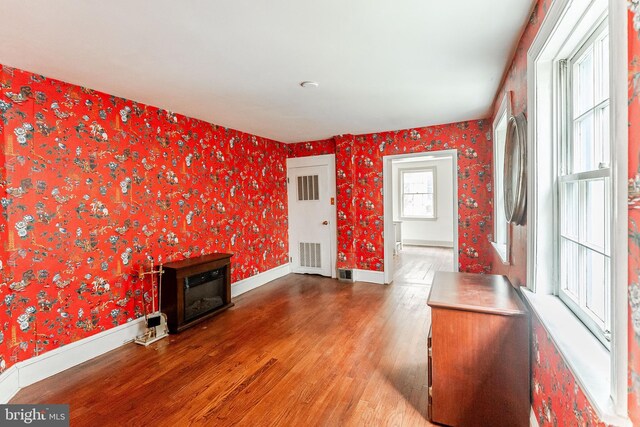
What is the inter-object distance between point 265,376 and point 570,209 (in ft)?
7.23

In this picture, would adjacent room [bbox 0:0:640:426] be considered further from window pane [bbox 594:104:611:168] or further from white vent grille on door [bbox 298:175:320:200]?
white vent grille on door [bbox 298:175:320:200]

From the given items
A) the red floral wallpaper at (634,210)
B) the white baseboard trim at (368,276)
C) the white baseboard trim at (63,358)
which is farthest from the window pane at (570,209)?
the white baseboard trim at (63,358)

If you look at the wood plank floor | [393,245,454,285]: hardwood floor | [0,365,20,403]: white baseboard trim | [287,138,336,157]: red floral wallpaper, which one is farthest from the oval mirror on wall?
[0,365,20,403]: white baseboard trim

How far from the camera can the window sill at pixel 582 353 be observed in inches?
33.5

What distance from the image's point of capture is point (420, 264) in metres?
6.06

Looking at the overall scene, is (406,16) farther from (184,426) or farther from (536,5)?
(184,426)

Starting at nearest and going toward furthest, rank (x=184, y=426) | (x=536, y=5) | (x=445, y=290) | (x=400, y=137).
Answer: (x=536, y=5)
(x=184, y=426)
(x=445, y=290)
(x=400, y=137)

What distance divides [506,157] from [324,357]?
211 cm

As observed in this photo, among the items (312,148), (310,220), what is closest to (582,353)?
(310,220)

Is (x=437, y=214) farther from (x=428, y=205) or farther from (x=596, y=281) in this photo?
(x=596, y=281)

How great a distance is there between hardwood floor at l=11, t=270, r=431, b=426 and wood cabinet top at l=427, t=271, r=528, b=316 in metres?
0.72

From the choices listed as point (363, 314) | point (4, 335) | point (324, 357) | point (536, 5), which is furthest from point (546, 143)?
point (4, 335)

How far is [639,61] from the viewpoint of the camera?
0.71 m

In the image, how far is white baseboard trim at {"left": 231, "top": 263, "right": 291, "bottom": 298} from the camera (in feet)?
14.0
